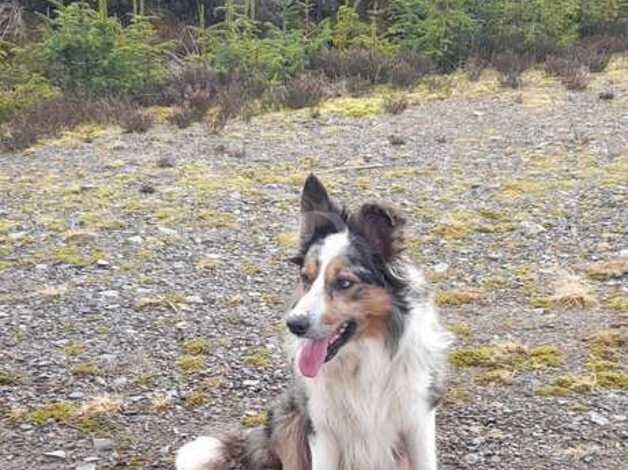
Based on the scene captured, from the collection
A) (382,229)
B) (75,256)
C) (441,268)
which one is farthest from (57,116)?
(382,229)

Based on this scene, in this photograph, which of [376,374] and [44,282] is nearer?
[376,374]

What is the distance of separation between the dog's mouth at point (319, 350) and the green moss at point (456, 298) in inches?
108

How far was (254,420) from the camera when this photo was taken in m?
4.89

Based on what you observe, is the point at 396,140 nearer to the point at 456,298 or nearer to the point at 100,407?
the point at 456,298

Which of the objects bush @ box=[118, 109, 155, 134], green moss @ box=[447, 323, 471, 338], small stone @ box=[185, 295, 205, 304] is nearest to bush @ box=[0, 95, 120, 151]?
bush @ box=[118, 109, 155, 134]

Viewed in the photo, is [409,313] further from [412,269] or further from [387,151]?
[387,151]

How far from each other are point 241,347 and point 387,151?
5.49 m

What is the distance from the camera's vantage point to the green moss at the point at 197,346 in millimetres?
5680

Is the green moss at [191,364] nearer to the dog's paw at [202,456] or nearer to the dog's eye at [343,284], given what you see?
the dog's paw at [202,456]

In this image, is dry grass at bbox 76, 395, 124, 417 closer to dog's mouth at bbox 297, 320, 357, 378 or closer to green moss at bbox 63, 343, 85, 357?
green moss at bbox 63, 343, 85, 357

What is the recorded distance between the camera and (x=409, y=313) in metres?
3.81

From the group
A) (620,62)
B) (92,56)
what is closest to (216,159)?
(92,56)

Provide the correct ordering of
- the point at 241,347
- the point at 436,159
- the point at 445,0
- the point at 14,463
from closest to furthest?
1. the point at 14,463
2. the point at 241,347
3. the point at 436,159
4. the point at 445,0

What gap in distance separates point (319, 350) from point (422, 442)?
68 cm
